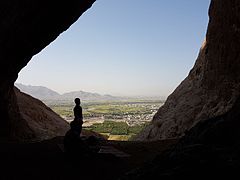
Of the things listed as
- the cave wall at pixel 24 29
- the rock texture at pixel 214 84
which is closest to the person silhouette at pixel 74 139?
the cave wall at pixel 24 29

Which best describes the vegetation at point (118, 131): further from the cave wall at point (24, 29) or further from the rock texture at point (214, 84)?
the cave wall at point (24, 29)

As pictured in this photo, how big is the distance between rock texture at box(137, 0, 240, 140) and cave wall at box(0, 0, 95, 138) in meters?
11.8

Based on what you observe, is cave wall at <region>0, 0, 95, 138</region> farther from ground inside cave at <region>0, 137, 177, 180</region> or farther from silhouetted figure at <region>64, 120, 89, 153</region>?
silhouetted figure at <region>64, 120, 89, 153</region>

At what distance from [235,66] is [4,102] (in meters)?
17.2

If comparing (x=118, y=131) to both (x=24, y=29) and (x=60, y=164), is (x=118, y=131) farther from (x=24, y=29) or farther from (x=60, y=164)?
(x=60, y=164)

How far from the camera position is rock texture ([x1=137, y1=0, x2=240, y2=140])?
73.7 feet

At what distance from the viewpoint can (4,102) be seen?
21.2 meters

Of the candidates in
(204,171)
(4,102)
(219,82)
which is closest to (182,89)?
(219,82)

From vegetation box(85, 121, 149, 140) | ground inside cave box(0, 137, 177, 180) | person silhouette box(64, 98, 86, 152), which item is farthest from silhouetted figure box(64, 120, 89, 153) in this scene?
vegetation box(85, 121, 149, 140)

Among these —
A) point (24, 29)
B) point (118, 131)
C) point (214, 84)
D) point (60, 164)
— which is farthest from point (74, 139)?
point (118, 131)

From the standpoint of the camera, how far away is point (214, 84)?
25141 mm

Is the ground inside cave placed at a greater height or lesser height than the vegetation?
greater

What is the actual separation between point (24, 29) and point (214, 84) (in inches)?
634

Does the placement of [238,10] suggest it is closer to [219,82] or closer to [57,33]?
[219,82]
